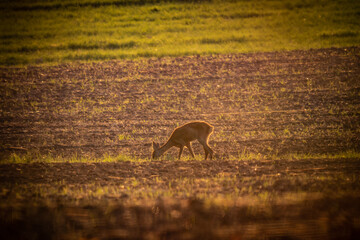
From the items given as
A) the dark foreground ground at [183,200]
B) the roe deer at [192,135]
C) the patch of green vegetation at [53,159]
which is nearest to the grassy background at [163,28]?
the roe deer at [192,135]

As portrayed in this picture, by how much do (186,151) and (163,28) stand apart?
19173mm

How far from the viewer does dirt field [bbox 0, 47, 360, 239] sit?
4.68 m

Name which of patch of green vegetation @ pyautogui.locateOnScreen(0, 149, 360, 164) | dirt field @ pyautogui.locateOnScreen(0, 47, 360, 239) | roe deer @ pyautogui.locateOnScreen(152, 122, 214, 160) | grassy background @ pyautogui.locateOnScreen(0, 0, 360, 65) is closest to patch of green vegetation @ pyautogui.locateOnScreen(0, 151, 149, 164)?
patch of green vegetation @ pyautogui.locateOnScreen(0, 149, 360, 164)

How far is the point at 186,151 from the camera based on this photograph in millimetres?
11414

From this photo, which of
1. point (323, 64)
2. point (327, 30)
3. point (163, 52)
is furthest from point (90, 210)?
point (327, 30)

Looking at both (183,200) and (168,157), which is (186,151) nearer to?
(168,157)

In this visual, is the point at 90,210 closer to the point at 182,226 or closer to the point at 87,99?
the point at 182,226

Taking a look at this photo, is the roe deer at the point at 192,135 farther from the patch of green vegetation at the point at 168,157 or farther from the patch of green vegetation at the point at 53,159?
the patch of green vegetation at the point at 53,159

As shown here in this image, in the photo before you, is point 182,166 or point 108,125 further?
point 108,125

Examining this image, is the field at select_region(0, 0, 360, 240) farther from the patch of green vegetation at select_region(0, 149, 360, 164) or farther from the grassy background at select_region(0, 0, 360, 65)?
the grassy background at select_region(0, 0, 360, 65)

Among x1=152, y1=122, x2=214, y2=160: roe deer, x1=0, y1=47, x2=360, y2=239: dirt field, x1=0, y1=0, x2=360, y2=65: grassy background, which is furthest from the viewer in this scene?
x1=0, y1=0, x2=360, y2=65: grassy background

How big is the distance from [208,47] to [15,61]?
43.3 ft

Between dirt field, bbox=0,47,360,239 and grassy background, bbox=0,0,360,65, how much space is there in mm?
2792

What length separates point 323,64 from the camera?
61.8 ft
